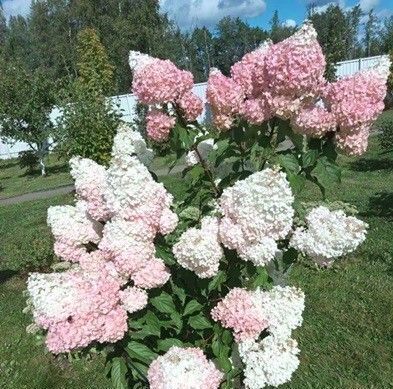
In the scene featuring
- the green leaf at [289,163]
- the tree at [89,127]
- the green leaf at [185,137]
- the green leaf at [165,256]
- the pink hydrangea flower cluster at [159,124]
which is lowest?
the tree at [89,127]

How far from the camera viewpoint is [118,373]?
2.01 metres

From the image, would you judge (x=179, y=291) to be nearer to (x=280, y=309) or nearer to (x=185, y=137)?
(x=280, y=309)

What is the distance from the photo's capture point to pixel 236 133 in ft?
6.68

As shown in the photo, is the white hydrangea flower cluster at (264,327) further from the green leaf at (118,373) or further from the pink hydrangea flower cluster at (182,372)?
the green leaf at (118,373)

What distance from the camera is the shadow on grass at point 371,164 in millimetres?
13069

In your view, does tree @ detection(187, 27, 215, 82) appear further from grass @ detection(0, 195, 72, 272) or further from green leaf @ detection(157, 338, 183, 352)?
green leaf @ detection(157, 338, 183, 352)

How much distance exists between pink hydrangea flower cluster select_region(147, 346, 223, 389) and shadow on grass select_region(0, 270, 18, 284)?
6.16m

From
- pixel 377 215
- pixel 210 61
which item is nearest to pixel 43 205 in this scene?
pixel 377 215

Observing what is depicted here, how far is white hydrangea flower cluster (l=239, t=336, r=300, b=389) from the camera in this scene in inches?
70.6

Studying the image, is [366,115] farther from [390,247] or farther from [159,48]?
[159,48]

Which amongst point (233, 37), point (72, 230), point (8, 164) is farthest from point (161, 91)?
point (233, 37)

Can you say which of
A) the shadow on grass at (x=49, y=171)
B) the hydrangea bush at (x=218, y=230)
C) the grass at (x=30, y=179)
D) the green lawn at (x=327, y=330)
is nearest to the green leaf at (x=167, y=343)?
the hydrangea bush at (x=218, y=230)

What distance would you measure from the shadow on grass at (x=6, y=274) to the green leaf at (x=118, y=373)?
5835mm

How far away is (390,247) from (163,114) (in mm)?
5717
